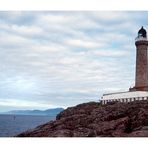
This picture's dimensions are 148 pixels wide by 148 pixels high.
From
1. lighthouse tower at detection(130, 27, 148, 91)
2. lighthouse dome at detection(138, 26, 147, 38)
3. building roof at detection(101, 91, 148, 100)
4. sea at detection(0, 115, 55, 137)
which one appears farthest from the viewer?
sea at detection(0, 115, 55, 137)

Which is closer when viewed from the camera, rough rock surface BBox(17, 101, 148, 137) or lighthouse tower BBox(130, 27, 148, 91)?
rough rock surface BBox(17, 101, 148, 137)

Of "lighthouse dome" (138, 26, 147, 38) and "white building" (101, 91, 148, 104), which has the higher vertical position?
"lighthouse dome" (138, 26, 147, 38)

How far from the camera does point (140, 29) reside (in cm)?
3030

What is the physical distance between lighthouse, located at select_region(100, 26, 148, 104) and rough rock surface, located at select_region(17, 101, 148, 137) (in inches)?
138

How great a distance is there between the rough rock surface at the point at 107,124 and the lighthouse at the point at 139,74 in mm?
3511

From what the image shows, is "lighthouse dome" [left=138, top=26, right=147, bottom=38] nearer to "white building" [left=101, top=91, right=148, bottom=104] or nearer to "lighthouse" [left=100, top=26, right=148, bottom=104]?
"lighthouse" [left=100, top=26, right=148, bottom=104]

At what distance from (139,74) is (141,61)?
99 centimetres

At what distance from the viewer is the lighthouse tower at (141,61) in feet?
91.5

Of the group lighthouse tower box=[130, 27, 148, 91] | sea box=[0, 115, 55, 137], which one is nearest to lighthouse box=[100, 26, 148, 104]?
Answer: lighthouse tower box=[130, 27, 148, 91]

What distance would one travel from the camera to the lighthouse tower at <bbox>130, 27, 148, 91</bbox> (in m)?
27.9

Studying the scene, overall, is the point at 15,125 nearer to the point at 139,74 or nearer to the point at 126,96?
the point at 139,74
